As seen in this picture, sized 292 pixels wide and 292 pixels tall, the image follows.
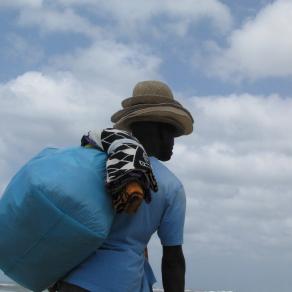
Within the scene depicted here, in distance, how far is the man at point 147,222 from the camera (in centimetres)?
233

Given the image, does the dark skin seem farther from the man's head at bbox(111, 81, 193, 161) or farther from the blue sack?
the blue sack

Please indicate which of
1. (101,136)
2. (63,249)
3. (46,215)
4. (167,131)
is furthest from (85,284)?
(167,131)

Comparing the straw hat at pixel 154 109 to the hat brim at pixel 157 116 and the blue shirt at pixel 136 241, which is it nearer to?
the hat brim at pixel 157 116

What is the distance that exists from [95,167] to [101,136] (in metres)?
0.19

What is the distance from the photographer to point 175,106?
8.73ft

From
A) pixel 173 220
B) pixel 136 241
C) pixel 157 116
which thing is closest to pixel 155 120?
pixel 157 116

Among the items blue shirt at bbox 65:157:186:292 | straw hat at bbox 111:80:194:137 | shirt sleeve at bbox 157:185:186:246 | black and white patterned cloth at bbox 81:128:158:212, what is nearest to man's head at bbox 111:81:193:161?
straw hat at bbox 111:80:194:137

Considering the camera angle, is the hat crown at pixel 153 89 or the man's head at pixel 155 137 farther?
the hat crown at pixel 153 89

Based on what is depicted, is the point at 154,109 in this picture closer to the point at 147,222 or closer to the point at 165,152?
the point at 165,152

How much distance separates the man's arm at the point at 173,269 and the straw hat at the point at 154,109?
53 centimetres

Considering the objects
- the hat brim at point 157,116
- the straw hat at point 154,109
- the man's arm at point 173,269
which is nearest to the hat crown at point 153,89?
the straw hat at point 154,109

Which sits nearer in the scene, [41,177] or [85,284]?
[41,177]

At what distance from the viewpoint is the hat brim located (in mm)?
2604

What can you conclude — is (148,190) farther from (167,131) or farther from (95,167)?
(167,131)
